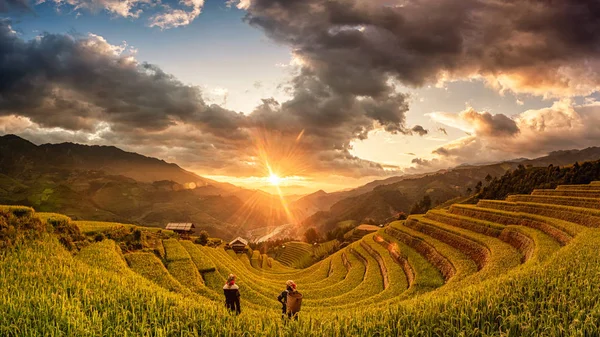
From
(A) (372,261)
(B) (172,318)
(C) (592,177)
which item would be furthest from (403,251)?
(C) (592,177)

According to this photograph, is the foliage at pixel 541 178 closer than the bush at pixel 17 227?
No

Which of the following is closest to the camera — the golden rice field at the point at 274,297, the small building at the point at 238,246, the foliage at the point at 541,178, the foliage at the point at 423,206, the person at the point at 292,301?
the golden rice field at the point at 274,297

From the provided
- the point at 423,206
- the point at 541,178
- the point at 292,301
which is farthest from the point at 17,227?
the point at 423,206

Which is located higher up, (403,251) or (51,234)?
(51,234)

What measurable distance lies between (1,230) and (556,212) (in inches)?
A: 1843

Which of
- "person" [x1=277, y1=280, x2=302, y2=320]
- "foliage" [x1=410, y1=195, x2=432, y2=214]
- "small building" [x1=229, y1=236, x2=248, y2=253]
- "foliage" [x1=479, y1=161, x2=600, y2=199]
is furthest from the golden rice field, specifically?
Answer: "foliage" [x1=410, y1=195, x2=432, y2=214]

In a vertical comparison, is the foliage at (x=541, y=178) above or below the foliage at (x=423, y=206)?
above

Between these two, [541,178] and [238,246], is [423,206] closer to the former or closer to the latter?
[541,178]

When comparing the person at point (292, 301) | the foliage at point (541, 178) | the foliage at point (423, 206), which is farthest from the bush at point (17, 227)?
the foliage at point (423, 206)

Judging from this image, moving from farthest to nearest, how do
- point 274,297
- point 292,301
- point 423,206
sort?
1. point 423,206
2. point 274,297
3. point 292,301

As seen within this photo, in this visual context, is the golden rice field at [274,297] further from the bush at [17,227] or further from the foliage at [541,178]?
the foliage at [541,178]

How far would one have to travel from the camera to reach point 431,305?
9.26 m

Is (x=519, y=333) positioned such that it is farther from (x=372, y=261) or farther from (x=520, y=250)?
(x=372, y=261)

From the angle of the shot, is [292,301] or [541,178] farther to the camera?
[541,178]
